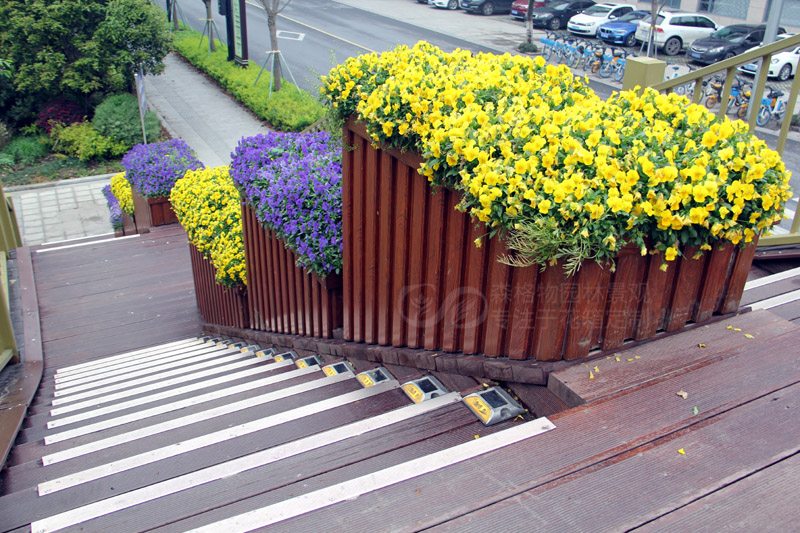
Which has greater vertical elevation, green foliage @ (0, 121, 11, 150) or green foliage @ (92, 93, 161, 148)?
green foliage @ (92, 93, 161, 148)

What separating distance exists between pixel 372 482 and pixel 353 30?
24.3 meters

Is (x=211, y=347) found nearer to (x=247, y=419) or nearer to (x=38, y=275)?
(x=247, y=419)

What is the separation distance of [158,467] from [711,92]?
1164 centimetres

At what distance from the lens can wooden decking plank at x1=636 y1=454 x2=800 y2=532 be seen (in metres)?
1.73

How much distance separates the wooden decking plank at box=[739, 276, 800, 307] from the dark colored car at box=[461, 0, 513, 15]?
27.5 m

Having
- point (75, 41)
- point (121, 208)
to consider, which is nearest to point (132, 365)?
point (121, 208)

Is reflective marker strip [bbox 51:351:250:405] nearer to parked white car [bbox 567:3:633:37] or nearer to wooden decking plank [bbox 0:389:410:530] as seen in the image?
wooden decking plank [bbox 0:389:410:530]

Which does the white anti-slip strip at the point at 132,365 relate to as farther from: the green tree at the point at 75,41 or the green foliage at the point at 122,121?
the green tree at the point at 75,41

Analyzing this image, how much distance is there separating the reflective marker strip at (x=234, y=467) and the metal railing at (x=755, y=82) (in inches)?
86.1

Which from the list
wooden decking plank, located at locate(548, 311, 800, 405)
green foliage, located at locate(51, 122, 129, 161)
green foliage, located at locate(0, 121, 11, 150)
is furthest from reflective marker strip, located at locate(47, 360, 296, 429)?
green foliage, located at locate(0, 121, 11, 150)

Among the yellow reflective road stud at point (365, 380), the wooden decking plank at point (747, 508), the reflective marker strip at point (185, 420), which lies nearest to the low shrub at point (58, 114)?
the reflective marker strip at point (185, 420)

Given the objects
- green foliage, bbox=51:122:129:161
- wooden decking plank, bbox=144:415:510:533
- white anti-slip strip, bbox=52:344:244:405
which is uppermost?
wooden decking plank, bbox=144:415:510:533

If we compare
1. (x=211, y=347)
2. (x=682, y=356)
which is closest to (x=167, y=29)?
(x=211, y=347)

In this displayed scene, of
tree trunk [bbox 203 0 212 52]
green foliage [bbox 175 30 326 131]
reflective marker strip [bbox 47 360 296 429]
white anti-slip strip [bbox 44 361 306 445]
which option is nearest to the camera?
white anti-slip strip [bbox 44 361 306 445]
